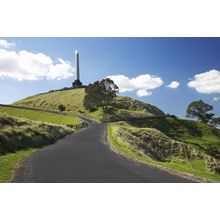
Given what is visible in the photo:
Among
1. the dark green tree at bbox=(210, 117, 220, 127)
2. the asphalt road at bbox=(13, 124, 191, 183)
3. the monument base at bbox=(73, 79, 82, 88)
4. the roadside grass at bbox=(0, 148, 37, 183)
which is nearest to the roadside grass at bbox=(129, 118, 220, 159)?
the dark green tree at bbox=(210, 117, 220, 127)

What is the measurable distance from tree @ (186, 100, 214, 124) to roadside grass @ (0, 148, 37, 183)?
99224 mm

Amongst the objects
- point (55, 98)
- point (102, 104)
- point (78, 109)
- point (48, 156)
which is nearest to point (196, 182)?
point (48, 156)

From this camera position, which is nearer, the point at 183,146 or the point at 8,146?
the point at 8,146

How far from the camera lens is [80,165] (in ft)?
76.5

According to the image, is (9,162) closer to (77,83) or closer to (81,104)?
(81,104)

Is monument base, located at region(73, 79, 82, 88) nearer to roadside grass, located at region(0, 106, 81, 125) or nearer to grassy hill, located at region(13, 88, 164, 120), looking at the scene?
grassy hill, located at region(13, 88, 164, 120)

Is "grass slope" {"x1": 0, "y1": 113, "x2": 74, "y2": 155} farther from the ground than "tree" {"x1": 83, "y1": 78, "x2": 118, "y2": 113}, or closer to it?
→ closer to it

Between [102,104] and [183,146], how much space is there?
5688cm

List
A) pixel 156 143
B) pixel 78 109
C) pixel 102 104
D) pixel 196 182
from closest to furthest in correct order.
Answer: pixel 196 182, pixel 156 143, pixel 102 104, pixel 78 109

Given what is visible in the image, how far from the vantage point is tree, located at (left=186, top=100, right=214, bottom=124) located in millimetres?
121188

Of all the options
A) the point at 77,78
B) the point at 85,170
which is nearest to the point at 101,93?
the point at 77,78

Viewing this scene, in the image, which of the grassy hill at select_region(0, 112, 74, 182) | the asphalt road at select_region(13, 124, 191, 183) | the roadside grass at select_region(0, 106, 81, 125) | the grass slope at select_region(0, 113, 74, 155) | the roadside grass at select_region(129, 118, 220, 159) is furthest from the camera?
the roadside grass at select_region(0, 106, 81, 125)

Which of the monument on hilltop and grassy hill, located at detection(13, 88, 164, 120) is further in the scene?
the monument on hilltop
